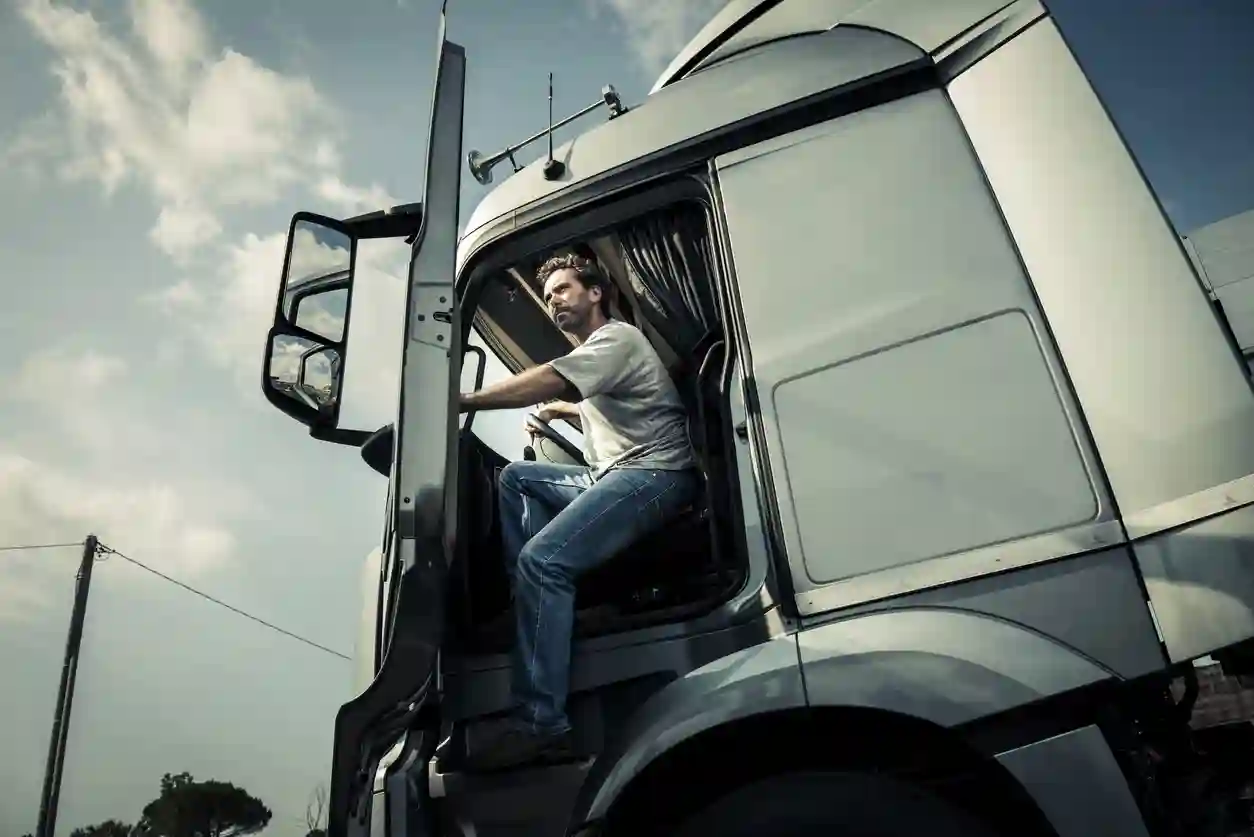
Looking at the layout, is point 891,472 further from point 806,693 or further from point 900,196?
point 900,196

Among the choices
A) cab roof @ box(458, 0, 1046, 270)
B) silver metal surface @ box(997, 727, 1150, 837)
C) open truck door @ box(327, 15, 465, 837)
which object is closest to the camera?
silver metal surface @ box(997, 727, 1150, 837)

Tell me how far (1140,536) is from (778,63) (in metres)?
1.39

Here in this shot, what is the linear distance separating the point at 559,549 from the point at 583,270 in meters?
0.85

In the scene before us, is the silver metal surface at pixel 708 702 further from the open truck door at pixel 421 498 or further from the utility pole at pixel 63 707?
the utility pole at pixel 63 707

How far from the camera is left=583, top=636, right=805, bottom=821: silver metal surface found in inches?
58.6

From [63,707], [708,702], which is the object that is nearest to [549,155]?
[708,702]

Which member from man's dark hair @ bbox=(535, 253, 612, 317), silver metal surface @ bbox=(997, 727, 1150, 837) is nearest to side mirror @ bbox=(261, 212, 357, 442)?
man's dark hair @ bbox=(535, 253, 612, 317)

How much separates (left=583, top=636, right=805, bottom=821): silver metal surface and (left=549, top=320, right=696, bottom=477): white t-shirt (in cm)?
65

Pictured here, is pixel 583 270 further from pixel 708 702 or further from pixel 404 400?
pixel 708 702

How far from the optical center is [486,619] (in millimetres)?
2191

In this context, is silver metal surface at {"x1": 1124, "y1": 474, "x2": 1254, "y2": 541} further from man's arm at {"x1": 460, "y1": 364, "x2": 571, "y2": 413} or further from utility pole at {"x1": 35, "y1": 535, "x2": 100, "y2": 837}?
utility pole at {"x1": 35, "y1": 535, "x2": 100, "y2": 837}

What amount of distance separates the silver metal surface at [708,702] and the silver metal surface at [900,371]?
0.14m

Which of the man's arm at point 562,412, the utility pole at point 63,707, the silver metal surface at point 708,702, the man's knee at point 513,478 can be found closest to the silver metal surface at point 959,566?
the silver metal surface at point 708,702

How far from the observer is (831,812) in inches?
55.4
